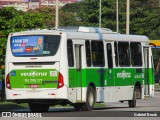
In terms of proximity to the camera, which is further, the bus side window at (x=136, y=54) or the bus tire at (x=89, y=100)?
the bus side window at (x=136, y=54)

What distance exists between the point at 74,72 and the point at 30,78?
4.97 ft

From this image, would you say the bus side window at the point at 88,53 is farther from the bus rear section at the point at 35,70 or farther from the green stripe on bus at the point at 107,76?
the bus rear section at the point at 35,70

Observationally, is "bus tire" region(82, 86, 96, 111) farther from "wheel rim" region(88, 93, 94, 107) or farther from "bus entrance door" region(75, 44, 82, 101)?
"bus entrance door" region(75, 44, 82, 101)

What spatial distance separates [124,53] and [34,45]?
17.7ft

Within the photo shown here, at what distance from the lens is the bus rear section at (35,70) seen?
92.2 feet

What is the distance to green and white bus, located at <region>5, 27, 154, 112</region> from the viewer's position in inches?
1108

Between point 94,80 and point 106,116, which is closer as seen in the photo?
point 106,116

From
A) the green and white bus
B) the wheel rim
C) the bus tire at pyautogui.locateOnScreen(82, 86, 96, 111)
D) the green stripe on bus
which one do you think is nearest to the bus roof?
the green and white bus

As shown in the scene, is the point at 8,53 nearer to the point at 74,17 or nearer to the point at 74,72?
the point at 74,72

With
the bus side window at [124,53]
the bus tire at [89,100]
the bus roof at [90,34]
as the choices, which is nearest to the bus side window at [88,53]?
the bus roof at [90,34]

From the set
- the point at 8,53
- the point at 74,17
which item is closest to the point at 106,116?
the point at 8,53

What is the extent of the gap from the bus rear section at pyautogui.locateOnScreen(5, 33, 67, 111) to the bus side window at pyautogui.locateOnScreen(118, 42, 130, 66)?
16.0 feet

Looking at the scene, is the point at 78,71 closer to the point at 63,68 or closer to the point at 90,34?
the point at 63,68

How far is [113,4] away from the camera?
114 metres
